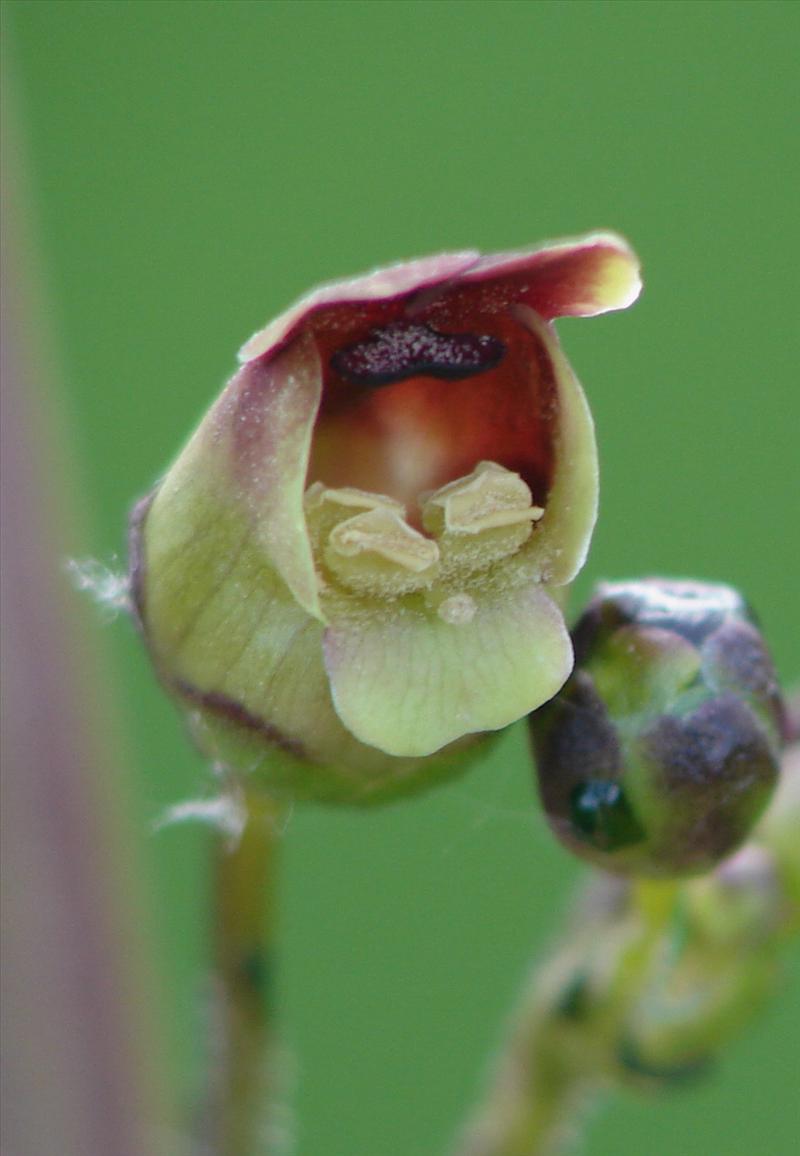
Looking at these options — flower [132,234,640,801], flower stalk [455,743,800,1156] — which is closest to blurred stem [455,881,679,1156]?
flower stalk [455,743,800,1156]

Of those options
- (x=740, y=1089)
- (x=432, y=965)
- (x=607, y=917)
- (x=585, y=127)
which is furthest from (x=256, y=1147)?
(x=585, y=127)

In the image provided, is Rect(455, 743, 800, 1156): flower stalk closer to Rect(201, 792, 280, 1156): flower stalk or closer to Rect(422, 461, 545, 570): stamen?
Rect(201, 792, 280, 1156): flower stalk

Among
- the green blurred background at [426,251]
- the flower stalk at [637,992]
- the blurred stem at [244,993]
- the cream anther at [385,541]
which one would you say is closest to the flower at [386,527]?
the cream anther at [385,541]

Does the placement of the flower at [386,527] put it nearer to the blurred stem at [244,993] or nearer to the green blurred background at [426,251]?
the blurred stem at [244,993]

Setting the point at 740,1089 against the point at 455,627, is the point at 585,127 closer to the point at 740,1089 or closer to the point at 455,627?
the point at 740,1089

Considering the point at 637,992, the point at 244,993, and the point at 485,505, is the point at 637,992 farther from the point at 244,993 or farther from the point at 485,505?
the point at 485,505
